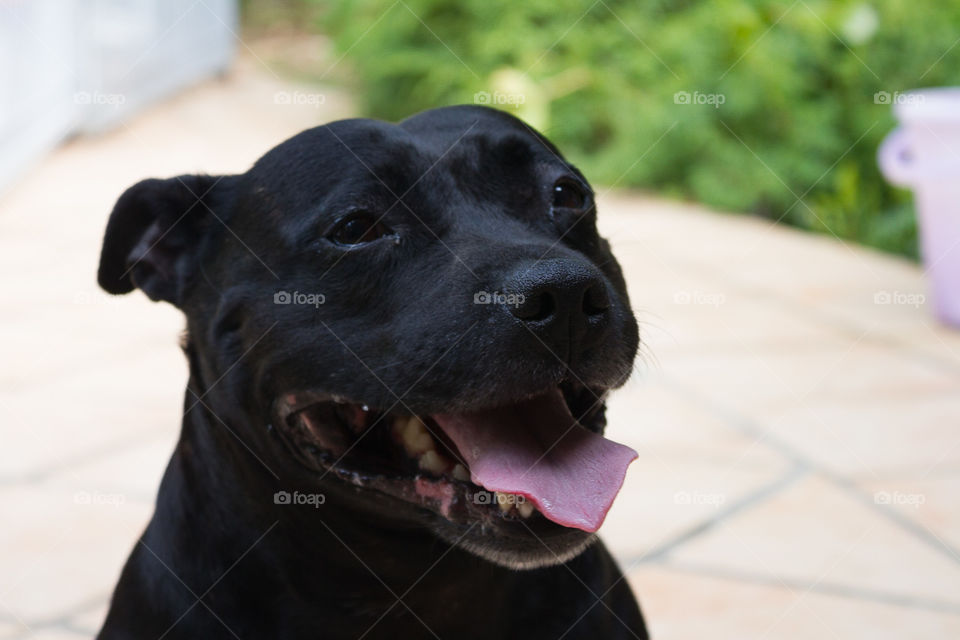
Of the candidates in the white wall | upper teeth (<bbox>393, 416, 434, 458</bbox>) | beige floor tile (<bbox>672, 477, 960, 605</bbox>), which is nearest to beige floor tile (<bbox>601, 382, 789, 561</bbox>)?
beige floor tile (<bbox>672, 477, 960, 605</bbox>)

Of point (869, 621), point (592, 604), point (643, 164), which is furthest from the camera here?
point (643, 164)

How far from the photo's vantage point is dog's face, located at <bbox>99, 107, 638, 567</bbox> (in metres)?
2.05

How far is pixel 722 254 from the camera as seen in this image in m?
6.77

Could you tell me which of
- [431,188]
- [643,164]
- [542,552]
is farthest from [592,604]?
[643,164]

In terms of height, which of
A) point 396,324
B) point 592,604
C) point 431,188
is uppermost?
point 431,188

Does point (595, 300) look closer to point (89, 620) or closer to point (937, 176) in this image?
point (89, 620)

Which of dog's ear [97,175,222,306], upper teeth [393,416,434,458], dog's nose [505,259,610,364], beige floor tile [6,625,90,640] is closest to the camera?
dog's nose [505,259,610,364]

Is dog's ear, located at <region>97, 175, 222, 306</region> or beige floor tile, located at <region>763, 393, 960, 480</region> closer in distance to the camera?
dog's ear, located at <region>97, 175, 222, 306</region>

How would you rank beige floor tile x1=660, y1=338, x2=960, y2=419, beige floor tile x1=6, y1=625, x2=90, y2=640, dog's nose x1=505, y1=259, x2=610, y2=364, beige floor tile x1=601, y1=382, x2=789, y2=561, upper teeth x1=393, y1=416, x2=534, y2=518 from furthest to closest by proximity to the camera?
beige floor tile x1=660, y1=338, x2=960, y2=419
beige floor tile x1=601, y1=382, x2=789, y2=561
beige floor tile x1=6, y1=625, x2=90, y2=640
upper teeth x1=393, y1=416, x2=534, y2=518
dog's nose x1=505, y1=259, x2=610, y2=364

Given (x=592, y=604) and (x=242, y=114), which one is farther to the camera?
(x=242, y=114)

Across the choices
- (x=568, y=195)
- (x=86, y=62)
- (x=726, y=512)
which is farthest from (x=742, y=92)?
(x=568, y=195)

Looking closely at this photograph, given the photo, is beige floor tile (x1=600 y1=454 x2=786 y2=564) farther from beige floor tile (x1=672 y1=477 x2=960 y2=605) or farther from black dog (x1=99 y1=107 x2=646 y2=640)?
black dog (x1=99 y1=107 x2=646 y2=640)

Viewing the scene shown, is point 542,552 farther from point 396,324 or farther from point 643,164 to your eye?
point 643,164

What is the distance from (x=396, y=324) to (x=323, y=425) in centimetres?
25
